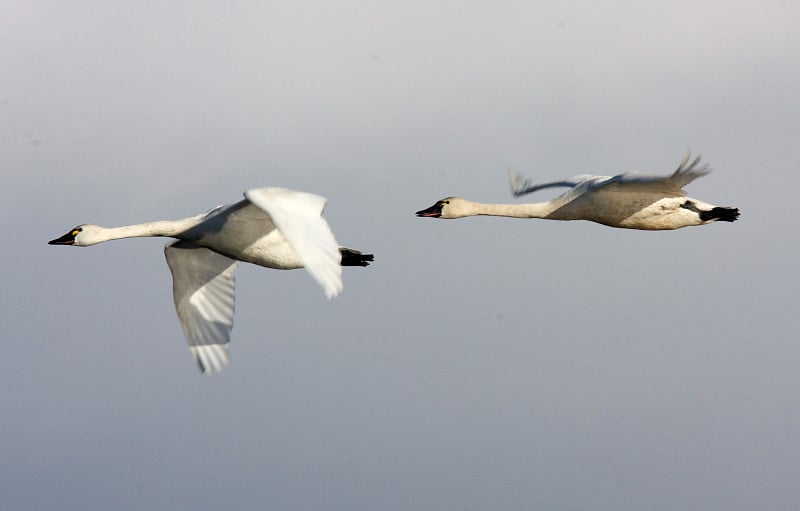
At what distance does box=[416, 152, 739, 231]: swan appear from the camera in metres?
22.1

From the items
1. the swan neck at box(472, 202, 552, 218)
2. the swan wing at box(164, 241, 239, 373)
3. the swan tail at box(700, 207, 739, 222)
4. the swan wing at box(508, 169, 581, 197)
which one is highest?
the swan wing at box(508, 169, 581, 197)

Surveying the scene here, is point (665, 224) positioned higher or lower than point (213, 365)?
higher

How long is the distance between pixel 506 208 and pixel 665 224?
2425mm

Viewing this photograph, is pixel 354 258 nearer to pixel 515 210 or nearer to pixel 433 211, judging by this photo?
pixel 433 211

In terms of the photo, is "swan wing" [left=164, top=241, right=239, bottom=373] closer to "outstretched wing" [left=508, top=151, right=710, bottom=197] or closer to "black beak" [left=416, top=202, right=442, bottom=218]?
"black beak" [left=416, top=202, right=442, bottom=218]

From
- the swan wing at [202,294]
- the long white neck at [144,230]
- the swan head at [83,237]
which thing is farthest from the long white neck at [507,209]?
the swan head at [83,237]

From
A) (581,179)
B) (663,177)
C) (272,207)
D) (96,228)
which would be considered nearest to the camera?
(272,207)

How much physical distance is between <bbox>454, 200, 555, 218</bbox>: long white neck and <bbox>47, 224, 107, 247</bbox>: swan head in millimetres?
5322

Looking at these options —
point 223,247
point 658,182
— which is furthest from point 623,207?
point 223,247

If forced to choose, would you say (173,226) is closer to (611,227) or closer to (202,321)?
(202,321)

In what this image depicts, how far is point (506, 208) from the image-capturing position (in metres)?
23.3

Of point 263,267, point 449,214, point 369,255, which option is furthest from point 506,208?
point 263,267

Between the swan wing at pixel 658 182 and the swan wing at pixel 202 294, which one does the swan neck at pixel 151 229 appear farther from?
the swan wing at pixel 658 182

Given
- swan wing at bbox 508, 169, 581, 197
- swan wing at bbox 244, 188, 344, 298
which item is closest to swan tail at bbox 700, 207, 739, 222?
swan wing at bbox 508, 169, 581, 197
